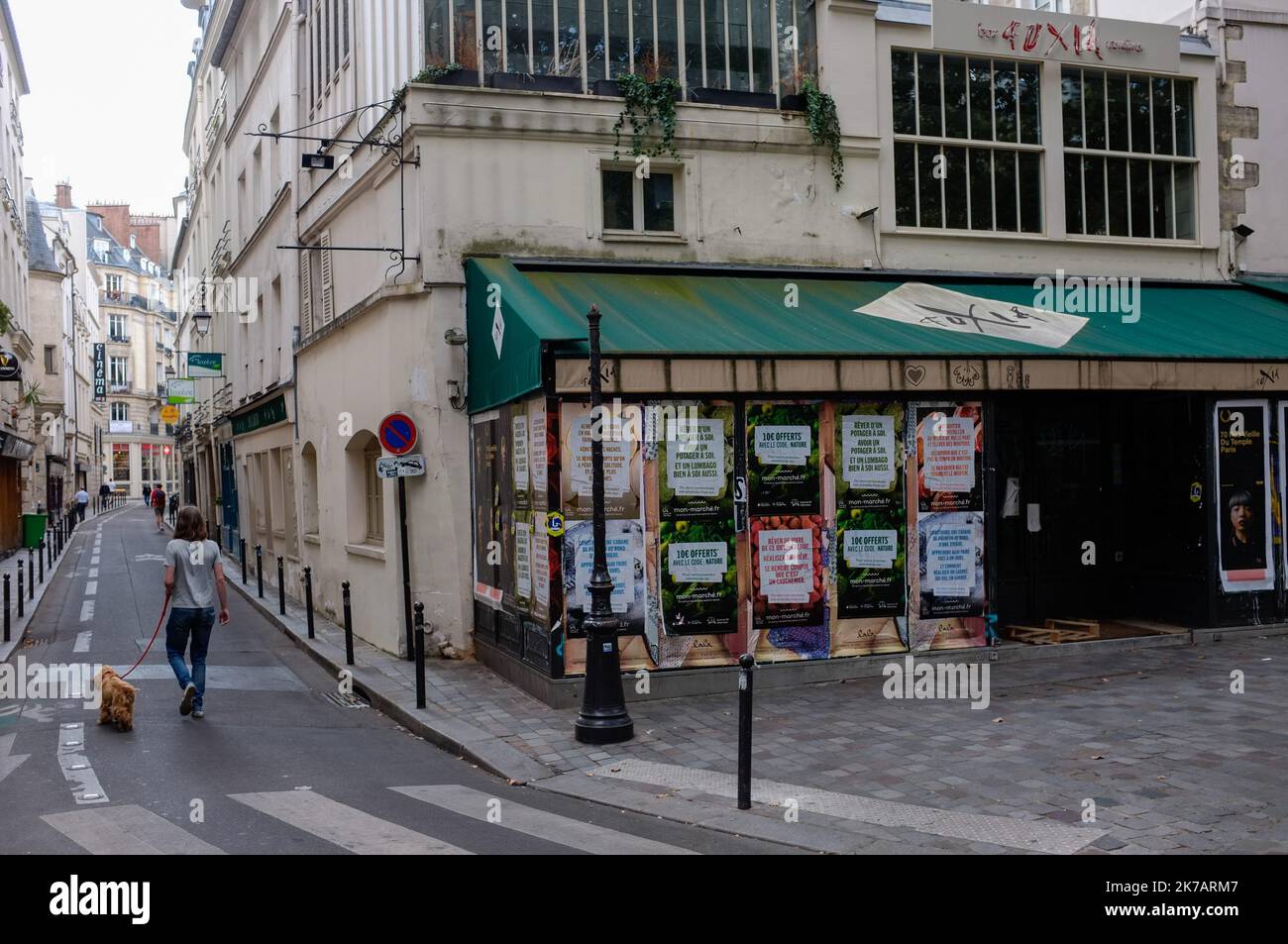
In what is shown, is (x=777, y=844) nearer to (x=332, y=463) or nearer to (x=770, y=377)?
(x=770, y=377)

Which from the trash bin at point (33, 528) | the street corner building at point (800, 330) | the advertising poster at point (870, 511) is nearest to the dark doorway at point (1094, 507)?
the street corner building at point (800, 330)

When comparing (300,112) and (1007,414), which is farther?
(300,112)

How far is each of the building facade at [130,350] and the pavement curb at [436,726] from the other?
75.3m

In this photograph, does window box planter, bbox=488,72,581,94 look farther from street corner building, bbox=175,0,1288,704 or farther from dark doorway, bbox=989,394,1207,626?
dark doorway, bbox=989,394,1207,626

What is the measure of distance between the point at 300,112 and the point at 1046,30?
36.5 ft

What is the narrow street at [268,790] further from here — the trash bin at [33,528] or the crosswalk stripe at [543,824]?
the trash bin at [33,528]

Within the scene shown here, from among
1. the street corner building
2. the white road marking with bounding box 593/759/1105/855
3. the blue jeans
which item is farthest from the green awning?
the white road marking with bounding box 593/759/1105/855

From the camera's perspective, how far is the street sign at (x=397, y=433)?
11586 millimetres

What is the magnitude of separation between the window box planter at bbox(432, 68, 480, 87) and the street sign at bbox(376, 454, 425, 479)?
3.90 m

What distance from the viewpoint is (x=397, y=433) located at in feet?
38.1

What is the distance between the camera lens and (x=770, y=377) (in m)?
9.98

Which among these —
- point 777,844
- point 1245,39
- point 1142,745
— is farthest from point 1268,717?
point 1245,39

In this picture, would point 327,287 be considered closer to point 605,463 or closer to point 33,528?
point 605,463

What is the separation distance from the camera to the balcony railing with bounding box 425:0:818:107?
11617 mm
